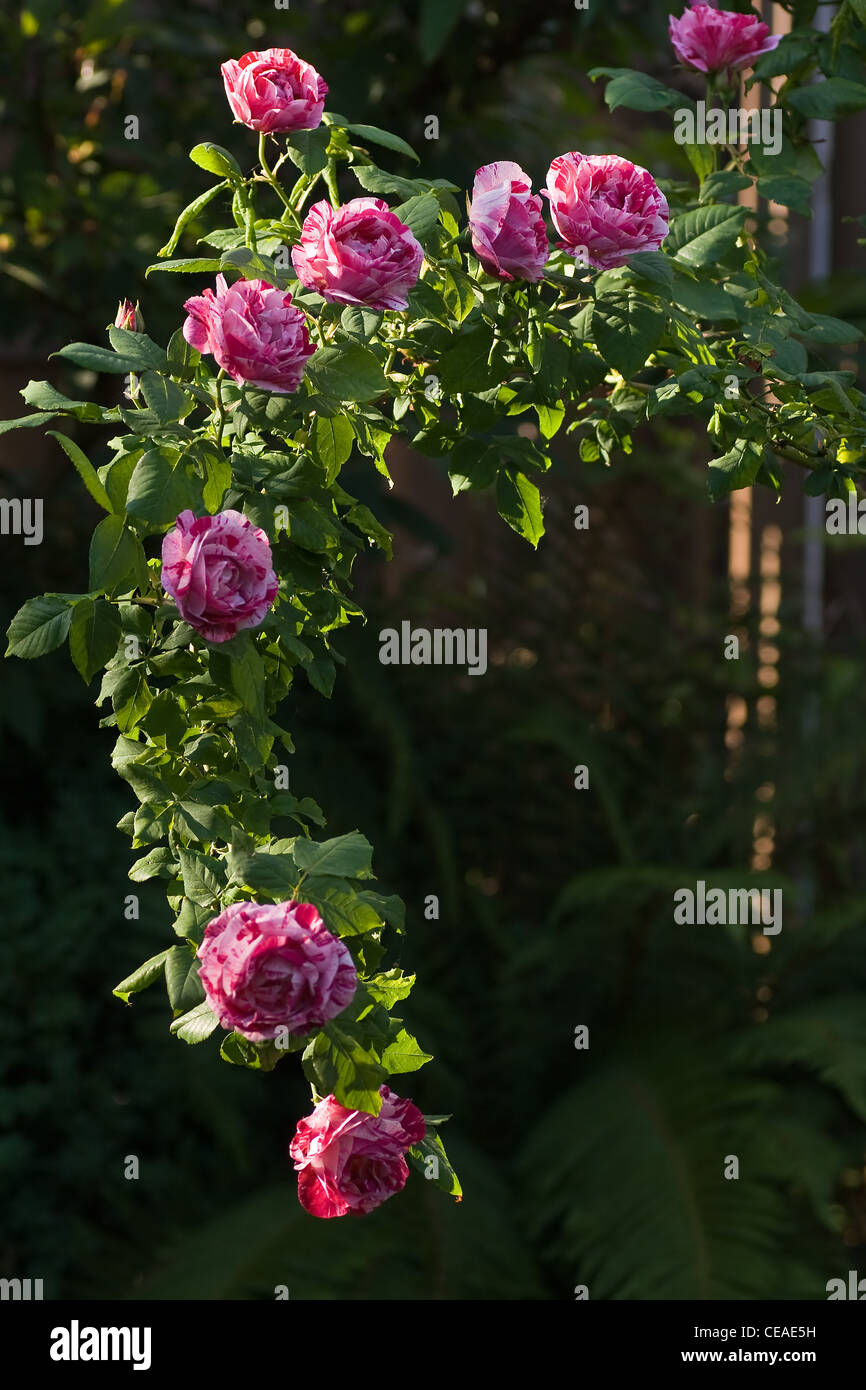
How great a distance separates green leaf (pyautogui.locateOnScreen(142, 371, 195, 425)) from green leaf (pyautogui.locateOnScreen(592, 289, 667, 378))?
0.77ft

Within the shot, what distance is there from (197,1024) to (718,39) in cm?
77

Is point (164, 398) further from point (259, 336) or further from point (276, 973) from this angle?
point (276, 973)

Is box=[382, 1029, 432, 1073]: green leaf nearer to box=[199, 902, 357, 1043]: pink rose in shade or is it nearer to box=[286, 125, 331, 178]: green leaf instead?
box=[199, 902, 357, 1043]: pink rose in shade

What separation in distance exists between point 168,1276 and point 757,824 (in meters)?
1.31

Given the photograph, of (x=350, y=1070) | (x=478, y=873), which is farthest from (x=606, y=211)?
(x=478, y=873)

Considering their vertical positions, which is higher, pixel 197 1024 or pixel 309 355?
pixel 309 355

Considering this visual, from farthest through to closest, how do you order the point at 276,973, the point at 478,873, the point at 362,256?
the point at 478,873
the point at 362,256
the point at 276,973

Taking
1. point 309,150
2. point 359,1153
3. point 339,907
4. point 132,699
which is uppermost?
point 309,150

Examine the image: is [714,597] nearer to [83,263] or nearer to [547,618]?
[547,618]

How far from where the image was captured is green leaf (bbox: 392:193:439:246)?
0.71 m

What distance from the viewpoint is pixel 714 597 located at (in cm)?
266

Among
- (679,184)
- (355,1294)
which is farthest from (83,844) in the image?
(679,184)

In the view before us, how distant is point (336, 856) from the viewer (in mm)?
620
